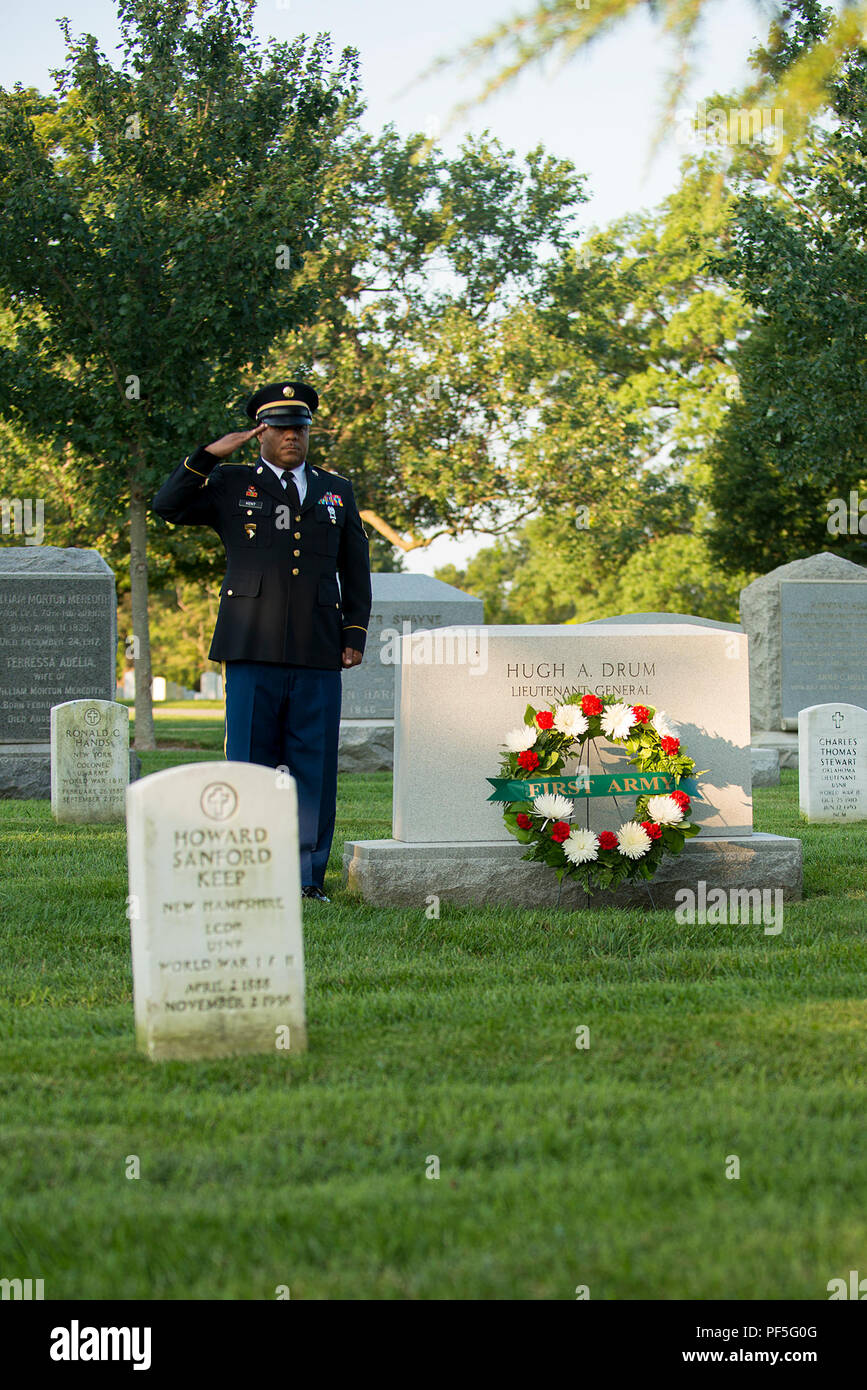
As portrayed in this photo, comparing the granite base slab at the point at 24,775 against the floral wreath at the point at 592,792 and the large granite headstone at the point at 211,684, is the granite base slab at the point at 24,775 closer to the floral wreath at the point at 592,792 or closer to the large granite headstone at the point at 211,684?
the floral wreath at the point at 592,792

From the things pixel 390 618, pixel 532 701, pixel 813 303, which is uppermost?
pixel 813 303

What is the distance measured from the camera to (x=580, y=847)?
254 inches

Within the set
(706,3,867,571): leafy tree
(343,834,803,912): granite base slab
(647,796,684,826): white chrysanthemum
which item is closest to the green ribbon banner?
(647,796,684,826): white chrysanthemum

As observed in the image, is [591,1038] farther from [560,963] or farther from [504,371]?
[504,371]

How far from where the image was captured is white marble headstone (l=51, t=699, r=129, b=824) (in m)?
10.3

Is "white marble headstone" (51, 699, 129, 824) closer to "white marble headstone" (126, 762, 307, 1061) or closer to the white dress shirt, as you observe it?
the white dress shirt

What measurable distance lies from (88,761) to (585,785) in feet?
16.6

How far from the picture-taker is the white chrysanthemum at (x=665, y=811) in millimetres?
6508

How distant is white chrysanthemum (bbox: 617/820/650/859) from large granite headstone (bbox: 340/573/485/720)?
Answer: 429 inches

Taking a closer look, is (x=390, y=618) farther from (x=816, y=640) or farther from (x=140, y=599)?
(x=816, y=640)

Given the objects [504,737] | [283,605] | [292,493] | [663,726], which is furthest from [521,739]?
[292,493]

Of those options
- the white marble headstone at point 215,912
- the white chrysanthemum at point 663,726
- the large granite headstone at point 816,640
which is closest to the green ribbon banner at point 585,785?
the white chrysanthemum at point 663,726

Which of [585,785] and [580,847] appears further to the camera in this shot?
[585,785]

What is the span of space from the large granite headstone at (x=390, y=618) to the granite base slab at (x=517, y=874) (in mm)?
10528
